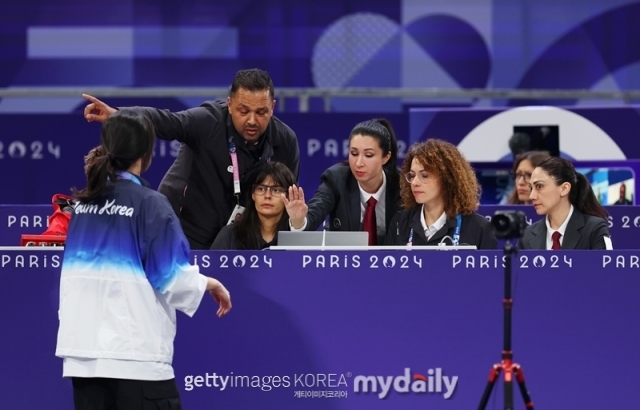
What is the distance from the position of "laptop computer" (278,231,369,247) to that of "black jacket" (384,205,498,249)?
0.54m

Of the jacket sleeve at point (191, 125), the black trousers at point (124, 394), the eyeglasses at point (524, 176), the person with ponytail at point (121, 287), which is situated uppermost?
the jacket sleeve at point (191, 125)

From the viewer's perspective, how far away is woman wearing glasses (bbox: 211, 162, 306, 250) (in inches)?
230

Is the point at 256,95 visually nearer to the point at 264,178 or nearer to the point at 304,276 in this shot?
the point at 264,178

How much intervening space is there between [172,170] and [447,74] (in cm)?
492

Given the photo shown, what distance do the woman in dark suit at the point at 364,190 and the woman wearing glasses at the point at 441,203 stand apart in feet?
0.99

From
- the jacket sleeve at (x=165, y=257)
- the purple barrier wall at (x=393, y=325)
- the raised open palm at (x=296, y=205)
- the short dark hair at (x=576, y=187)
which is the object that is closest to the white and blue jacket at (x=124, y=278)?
the jacket sleeve at (x=165, y=257)

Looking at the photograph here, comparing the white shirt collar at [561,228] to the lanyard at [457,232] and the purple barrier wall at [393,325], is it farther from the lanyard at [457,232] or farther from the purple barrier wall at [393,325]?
the purple barrier wall at [393,325]

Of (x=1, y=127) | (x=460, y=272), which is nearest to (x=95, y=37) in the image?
(x=1, y=127)

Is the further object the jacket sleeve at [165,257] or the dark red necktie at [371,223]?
the dark red necktie at [371,223]

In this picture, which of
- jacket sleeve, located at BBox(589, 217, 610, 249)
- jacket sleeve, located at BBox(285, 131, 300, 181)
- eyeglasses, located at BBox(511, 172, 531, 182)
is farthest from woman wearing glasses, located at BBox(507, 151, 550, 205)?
jacket sleeve, located at BBox(285, 131, 300, 181)

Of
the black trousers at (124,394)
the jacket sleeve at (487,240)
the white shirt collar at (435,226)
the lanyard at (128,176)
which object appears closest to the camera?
the black trousers at (124,394)

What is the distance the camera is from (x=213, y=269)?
5215 millimetres

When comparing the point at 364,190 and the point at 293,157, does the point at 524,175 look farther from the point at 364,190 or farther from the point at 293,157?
the point at 293,157

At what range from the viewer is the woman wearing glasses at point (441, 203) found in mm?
5777
